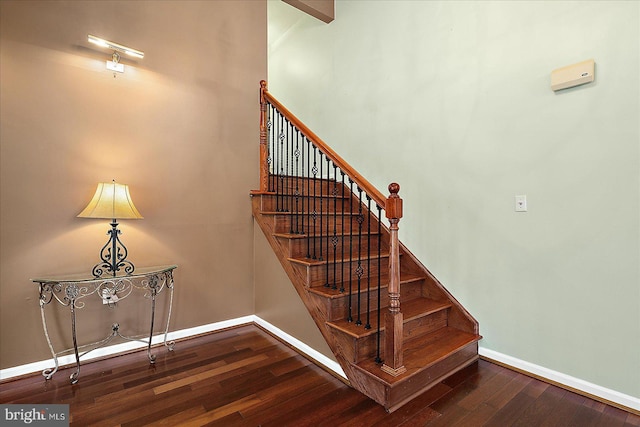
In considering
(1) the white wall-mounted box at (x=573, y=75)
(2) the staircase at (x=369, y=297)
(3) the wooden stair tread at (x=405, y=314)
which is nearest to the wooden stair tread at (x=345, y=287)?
(2) the staircase at (x=369, y=297)

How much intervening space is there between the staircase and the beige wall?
1.37 ft

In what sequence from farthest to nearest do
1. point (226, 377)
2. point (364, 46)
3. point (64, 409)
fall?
point (364, 46) → point (226, 377) → point (64, 409)

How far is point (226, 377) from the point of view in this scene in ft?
7.32

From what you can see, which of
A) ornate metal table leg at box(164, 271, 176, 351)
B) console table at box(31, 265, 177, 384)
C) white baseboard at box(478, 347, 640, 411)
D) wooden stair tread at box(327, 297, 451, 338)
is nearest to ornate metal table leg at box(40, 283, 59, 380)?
console table at box(31, 265, 177, 384)

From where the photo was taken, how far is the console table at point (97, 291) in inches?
86.4

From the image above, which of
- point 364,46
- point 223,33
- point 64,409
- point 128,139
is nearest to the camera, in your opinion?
point 64,409

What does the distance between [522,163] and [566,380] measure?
1.49m

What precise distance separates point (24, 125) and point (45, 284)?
1.13 metres

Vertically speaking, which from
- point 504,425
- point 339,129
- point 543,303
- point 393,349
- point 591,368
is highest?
point 339,129

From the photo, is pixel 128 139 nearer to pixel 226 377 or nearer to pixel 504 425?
pixel 226 377

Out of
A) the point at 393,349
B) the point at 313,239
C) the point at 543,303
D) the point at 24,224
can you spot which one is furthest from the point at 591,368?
the point at 24,224

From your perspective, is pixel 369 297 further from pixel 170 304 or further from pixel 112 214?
pixel 112 214

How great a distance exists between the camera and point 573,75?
81.4 inches

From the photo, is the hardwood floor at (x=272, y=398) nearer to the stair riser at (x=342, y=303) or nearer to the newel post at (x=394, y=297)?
the newel post at (x=394, y=297)
